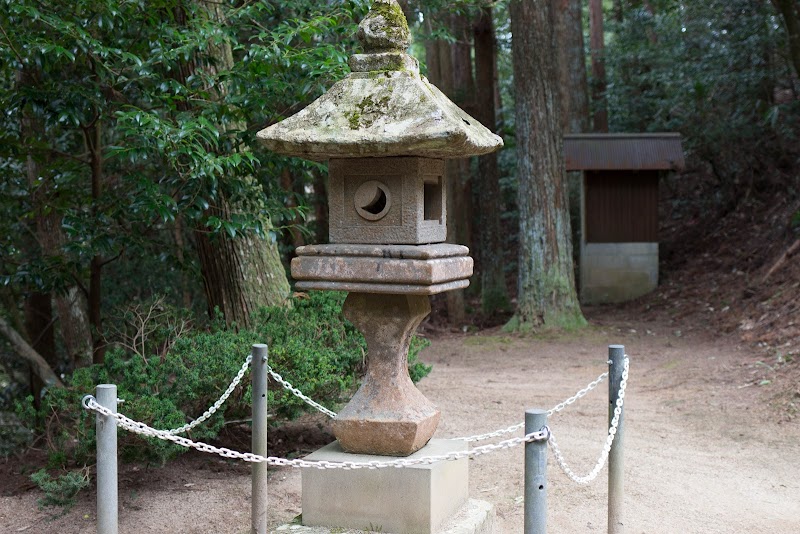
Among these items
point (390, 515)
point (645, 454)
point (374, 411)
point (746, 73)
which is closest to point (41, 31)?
point (374, 411)

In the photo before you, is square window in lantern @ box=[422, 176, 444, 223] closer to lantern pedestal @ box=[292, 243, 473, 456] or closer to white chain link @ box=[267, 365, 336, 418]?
lantern pedestal @ box=[292, 243, 473, 456]

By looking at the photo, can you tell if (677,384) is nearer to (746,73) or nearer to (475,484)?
(475,484)

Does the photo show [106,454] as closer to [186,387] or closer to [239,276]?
[186,387]

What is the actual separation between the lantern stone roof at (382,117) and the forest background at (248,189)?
140cm

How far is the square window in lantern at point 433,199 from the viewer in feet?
16.4

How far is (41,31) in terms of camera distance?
655 centimetres

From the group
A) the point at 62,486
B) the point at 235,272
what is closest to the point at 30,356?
the point at 235,272

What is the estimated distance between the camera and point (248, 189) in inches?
270

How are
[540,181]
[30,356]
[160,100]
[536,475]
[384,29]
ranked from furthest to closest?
[540,181], [30,356], [160,100], [384,29], [536,475]

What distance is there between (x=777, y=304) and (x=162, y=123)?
944 cm

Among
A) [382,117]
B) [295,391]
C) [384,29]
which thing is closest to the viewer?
[382,117]

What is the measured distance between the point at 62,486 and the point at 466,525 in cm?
267

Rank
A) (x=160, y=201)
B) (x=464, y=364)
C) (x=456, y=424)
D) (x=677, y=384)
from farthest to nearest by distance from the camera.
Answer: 1. (x=464, y=364)
2. (x=677, y=384)
3. (x=456, y=424)
4. (x=160, y=201)

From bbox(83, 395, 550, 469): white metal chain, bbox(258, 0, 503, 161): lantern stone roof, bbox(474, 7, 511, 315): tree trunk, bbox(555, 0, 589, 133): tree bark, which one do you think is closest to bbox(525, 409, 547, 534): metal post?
bbox(83, 395, 550, 469): white metal chain
